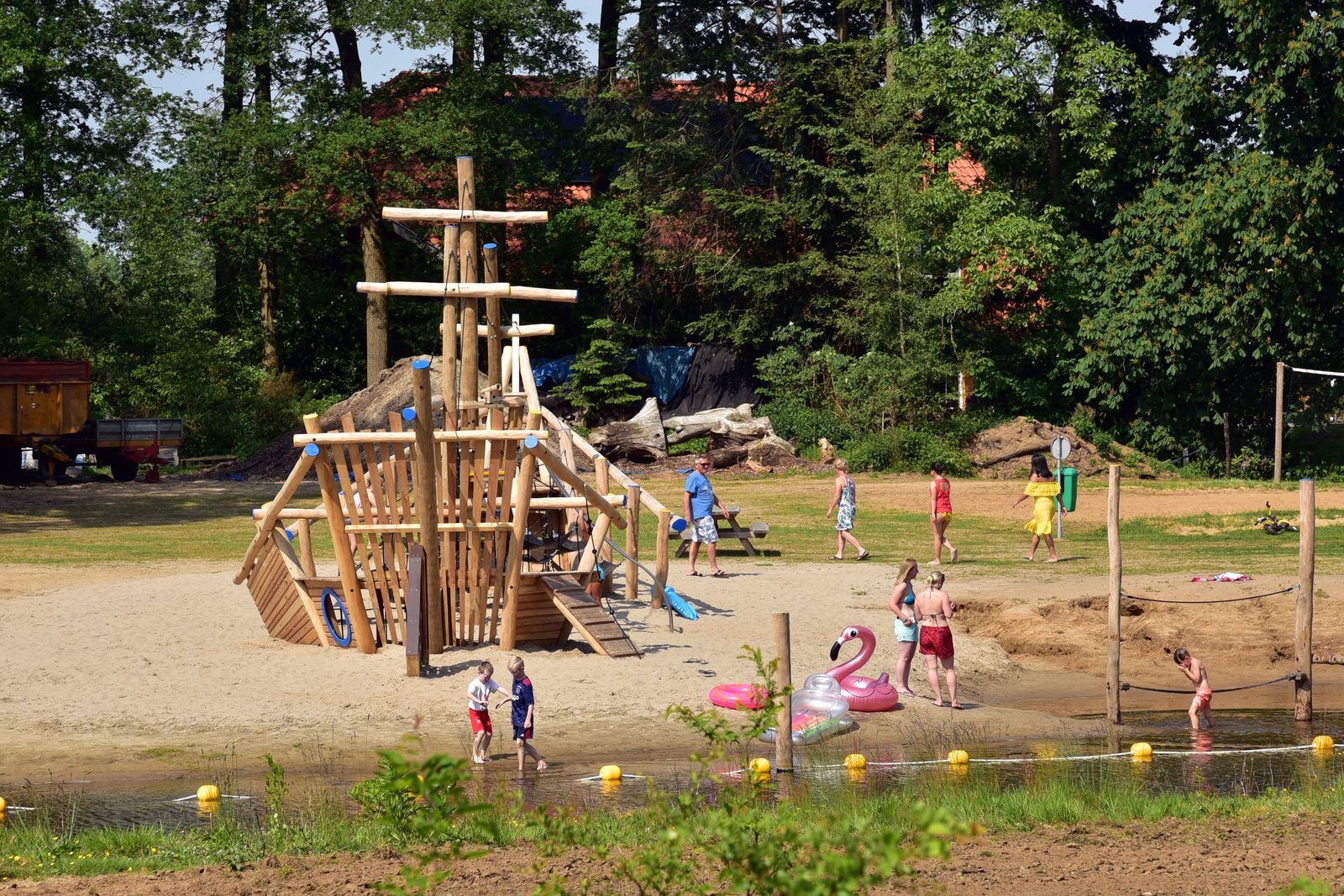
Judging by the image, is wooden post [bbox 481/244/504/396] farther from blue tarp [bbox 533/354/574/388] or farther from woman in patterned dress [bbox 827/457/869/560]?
blue tarp [bbox 533/354/574/388]

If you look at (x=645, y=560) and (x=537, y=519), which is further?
(x=645, y=560)

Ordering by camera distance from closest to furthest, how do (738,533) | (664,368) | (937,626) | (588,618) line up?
1. (937,626)
2. (588,618)
3. (738,533)
4. (664,368)

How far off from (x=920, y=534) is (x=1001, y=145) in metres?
16.2

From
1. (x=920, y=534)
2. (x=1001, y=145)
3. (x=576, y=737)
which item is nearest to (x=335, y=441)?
(x=576, y=737)

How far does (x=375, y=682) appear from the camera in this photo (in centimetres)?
1369

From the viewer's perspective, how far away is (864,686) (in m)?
13.8

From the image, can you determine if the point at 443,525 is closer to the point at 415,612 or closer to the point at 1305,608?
the point at 415,612

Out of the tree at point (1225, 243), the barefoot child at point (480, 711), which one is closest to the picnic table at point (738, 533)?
the barefoot child at point (480, 711)

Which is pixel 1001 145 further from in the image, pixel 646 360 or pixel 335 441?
pixel 335 441

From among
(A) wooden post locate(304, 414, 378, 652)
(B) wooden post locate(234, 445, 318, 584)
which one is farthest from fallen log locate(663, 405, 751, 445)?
(A) wooden post locate(304, 414, 378, 652)

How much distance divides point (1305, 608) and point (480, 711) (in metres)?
7.69

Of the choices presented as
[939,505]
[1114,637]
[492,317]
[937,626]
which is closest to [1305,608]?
[1114,637]

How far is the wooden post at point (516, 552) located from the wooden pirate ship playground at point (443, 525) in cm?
1

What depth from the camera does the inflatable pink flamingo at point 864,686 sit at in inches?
541
